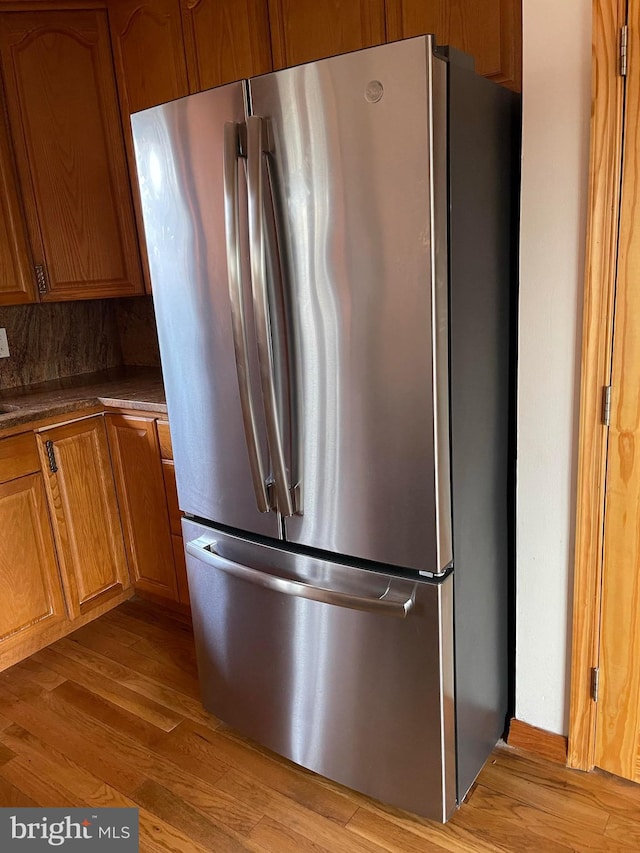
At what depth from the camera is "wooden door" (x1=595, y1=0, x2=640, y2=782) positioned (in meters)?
1.34

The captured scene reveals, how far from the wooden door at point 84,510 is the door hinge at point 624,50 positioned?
196 centimetres

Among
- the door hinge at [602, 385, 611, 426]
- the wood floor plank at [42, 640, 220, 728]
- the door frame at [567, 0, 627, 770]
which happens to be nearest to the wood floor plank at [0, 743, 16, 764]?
the wood floor plank at [42, 640, 220, 728]

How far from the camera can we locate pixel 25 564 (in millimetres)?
2275

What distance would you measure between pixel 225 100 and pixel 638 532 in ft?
4.37

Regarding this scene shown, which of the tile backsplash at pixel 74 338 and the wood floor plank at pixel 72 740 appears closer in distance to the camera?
the wood floor plank at pixel 72 740

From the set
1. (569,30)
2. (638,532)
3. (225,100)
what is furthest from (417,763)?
(569,30)

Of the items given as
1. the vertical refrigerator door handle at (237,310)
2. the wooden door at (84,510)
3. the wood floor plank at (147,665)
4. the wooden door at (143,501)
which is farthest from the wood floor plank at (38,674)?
the vertical refrigerator door handle at (237,310)

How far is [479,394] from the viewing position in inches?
58.2

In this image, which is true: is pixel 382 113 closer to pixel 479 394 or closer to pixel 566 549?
pixel 479 394

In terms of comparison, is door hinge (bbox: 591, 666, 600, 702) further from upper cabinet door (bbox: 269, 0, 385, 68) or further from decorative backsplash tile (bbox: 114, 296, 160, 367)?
decorative backsplash tile (bbox: 114, 296, 160, 367)

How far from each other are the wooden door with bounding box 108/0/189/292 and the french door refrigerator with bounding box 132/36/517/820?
2.67 feet

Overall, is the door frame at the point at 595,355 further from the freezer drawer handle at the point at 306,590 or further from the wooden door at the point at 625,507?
the freezer drawer handle at the point at 306,590

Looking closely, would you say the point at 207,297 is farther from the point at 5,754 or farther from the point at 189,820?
the point at 5,754

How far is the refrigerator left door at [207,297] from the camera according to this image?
4.62 feet
